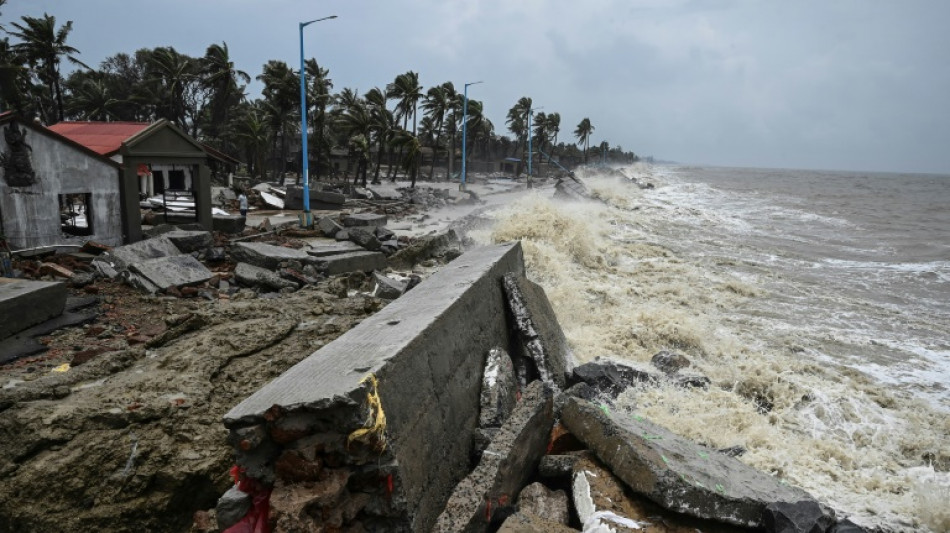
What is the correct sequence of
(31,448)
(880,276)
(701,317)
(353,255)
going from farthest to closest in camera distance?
(880,276) < (353,255) < (701,317) < (31,448)

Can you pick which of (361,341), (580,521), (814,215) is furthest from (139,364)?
(814,215)

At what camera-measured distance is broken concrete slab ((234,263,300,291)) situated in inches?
390

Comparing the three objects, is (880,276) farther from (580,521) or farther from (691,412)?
(580,521)

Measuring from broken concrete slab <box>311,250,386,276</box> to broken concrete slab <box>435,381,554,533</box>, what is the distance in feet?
24.8

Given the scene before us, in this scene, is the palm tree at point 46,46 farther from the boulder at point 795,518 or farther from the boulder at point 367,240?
the boulder at point 795,518

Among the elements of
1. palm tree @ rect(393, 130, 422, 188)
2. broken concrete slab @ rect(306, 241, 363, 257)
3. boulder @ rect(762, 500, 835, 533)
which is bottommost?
boulder @ rect(762, 500, 835, 533)

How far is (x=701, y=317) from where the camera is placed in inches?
404

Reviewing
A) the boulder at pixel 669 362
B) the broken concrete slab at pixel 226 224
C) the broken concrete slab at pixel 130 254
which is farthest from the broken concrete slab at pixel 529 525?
the broken concrete slab at pixel 226 224

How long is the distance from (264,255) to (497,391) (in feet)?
25.9

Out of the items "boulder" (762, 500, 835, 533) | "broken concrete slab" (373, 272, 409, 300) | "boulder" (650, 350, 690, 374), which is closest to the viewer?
"boulder" (762, 500, 835, 533)

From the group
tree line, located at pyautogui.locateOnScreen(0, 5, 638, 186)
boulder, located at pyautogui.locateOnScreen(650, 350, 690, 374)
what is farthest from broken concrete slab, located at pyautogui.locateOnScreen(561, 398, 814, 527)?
tree line, located at pyautogui.locateOnScreen(0, 5, 638, 186)

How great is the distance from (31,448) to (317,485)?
2.42m

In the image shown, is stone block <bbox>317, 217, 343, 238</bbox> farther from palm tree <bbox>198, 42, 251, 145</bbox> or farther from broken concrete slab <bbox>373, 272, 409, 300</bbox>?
palm tree <bbox>198, 42, 251, 145</bbox>

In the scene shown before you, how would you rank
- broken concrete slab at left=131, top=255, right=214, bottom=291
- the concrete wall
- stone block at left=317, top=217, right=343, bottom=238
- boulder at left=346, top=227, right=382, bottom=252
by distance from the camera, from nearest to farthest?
broken concrete slab at left=131, top=255, right=214, bottom=291, the concrete wall, boulder at left=346, top=227, right=382, bottom=252, stone block at left=317, top=217, right=343, bottom=238
